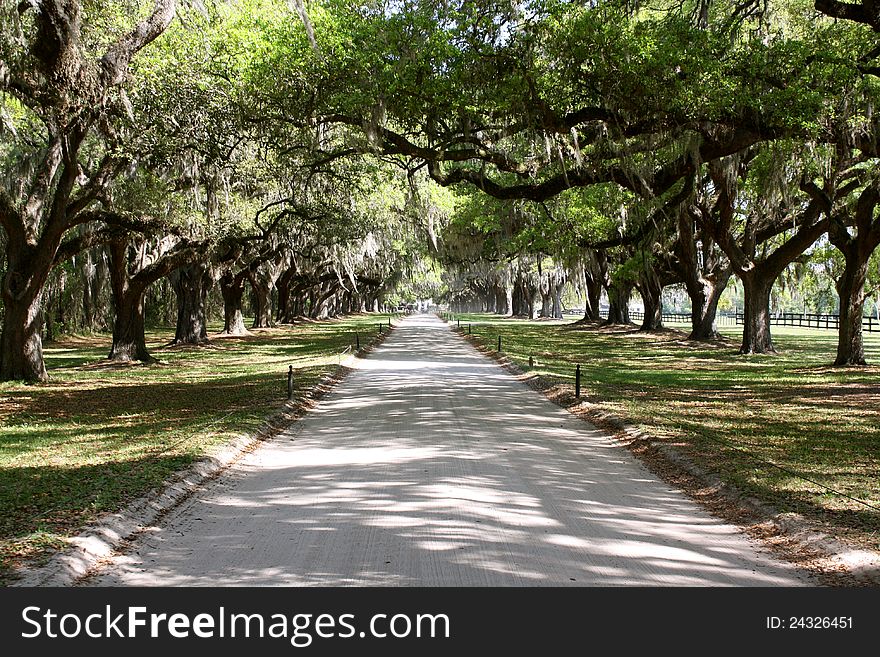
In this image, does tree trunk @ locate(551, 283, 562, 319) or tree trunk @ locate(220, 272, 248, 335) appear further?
tree trunk @ locate(551, 283, 562, 319)

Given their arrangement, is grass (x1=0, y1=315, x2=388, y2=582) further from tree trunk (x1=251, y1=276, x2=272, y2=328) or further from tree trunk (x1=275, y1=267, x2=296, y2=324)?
tree trunk (x1=275, y1=267, x2=296, y2=324)

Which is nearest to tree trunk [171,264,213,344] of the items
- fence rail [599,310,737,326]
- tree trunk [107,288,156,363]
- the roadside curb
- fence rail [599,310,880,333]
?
tree trunk [107,288,156,363]

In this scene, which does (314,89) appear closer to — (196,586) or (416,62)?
(416,62)

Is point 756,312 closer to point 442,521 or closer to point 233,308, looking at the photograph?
point 442,521

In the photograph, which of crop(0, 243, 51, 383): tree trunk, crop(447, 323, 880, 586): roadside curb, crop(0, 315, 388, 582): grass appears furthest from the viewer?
Result: crop(0, 243, 51, 383): tree trunk

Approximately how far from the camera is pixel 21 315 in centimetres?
1747

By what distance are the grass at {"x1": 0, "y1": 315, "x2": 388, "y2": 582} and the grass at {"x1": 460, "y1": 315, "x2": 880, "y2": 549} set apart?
18.4 feet

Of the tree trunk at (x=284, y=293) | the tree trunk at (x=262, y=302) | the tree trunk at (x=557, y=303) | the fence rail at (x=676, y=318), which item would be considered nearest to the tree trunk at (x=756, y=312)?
the tree trunk at (x=262, y=302)

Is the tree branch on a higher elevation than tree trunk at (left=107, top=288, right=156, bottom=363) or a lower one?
higher

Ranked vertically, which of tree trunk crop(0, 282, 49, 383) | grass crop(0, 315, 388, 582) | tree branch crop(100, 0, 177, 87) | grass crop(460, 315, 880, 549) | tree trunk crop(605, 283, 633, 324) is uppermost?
tree branch crop(100, 0, 177, 87)

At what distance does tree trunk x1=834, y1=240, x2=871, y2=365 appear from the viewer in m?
19.4

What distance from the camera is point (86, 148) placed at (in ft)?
56.6

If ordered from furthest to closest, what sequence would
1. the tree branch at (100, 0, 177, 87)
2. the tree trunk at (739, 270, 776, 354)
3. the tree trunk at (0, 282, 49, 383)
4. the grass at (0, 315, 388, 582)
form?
the tree trunk at (739, 270, 776, 354) < the tree trunk at (0, 282, 49, 383) < the tree branch at (100, 0, 177, 87) < the grass at (0, 315, 388, 582)

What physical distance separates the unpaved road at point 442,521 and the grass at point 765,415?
0.89m
